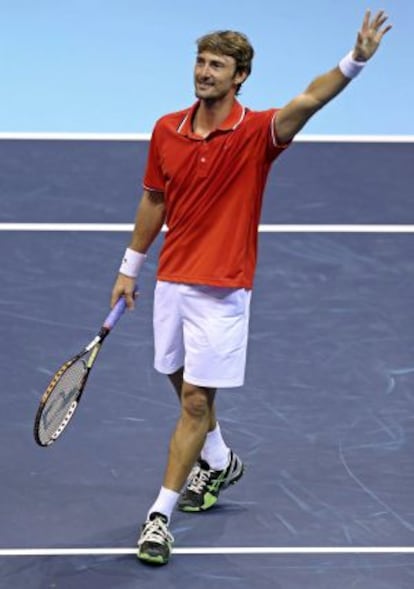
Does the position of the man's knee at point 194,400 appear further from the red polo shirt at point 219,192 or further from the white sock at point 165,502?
the red polo shirt at point 219,192

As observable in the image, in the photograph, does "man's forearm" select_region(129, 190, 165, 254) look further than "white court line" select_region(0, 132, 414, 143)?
No

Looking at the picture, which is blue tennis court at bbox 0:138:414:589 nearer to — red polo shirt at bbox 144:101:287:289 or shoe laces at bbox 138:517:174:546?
shoe laces at bbox 138:517:174:546

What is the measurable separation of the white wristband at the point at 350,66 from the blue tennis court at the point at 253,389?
1.99 m

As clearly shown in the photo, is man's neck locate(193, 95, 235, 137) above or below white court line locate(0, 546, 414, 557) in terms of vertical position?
above

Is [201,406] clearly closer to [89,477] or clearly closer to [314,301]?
[89,477]

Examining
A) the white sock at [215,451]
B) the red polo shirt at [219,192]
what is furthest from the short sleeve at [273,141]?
the white sock at [215,451]

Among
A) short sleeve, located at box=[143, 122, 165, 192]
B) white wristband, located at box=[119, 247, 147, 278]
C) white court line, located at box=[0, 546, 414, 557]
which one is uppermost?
short sleeve, located at box=[143, 122, 165, 192]

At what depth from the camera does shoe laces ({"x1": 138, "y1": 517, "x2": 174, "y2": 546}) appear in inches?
317

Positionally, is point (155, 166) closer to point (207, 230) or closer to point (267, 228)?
point (207, 230)

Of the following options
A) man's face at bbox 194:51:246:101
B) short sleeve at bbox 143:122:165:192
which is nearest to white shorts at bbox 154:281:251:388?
short sleeve at bbox 143:122:165:192

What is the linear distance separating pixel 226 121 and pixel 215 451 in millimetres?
1533

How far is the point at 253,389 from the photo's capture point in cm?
992

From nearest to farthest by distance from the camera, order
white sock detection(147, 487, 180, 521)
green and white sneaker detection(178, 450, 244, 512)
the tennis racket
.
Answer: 1. the tennis racket
2. white sock detection(147, 487, 180, 521)
3. green and white sneaker detection(178, 450, 244, 512)

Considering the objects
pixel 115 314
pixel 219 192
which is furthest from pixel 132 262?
pixel 219 192
